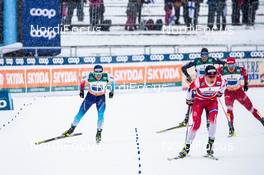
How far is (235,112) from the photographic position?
15984 mm

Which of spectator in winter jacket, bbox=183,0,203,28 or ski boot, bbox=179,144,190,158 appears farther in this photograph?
spectator in winter jacket, bbox=183,0,203,28

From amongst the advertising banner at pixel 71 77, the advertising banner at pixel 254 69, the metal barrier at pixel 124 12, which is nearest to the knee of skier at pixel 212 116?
the advertising banner at pixel 71 77

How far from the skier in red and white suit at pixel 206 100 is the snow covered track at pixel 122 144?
456 millimetres

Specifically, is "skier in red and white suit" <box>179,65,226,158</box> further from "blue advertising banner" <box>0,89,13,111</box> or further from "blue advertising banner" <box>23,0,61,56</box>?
"blue advertising banner" <box>23,0,61,56</box>

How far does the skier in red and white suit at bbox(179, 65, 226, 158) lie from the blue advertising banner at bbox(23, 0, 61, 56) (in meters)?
9.36

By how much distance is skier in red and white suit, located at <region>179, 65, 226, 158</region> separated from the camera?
10848 mm

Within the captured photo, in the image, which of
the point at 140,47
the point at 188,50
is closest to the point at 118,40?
the point at 140,47

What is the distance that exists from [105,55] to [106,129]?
752cm

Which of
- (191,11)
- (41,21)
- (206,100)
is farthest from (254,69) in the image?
(206,100)

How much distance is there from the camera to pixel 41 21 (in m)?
19.0

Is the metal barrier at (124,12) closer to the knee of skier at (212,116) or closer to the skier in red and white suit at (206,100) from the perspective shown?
the skier in red and white suit at (206,100)

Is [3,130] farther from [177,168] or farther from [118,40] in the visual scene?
[118,40]

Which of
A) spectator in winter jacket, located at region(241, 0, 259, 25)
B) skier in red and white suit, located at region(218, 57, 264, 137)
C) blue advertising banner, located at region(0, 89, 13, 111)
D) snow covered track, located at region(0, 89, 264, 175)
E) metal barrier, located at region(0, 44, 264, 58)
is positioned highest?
spectator in winter jacket, located at region(241, 0, 259, 25)

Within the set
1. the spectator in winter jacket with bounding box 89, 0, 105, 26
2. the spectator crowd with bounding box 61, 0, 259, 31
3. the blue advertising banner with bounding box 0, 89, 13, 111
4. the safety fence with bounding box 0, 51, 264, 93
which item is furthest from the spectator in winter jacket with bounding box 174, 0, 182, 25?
the blue advertising banner with bounding box 0, 89, 13, 111
